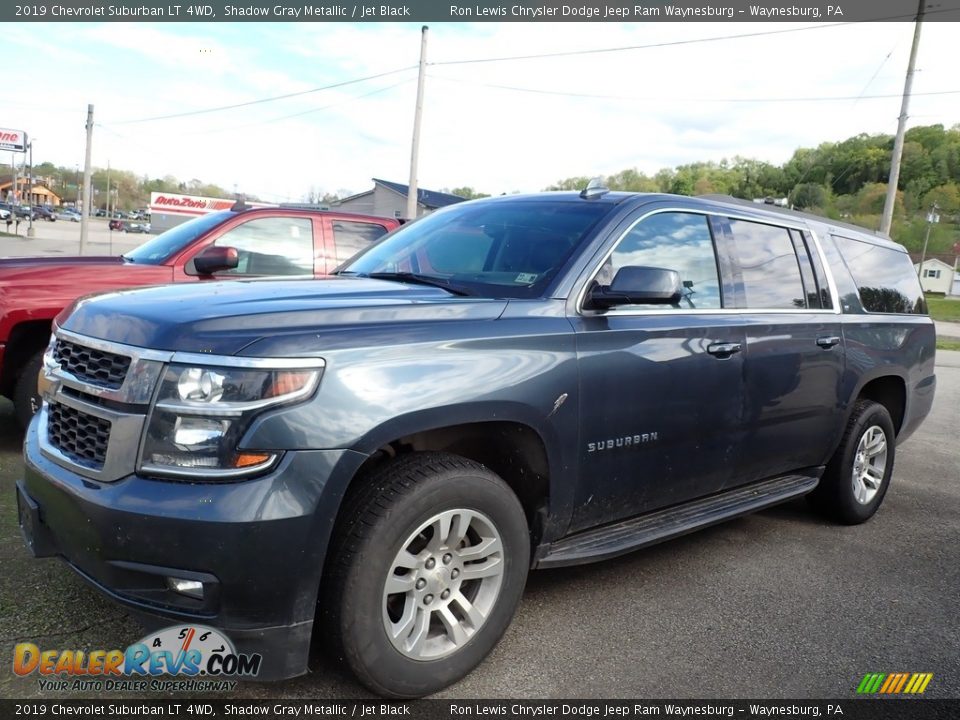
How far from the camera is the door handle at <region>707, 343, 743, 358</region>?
11.5 feet

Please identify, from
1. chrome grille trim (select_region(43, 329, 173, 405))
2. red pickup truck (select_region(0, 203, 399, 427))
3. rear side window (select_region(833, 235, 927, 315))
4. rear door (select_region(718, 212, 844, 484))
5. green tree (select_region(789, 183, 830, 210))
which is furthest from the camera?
green tree (select_region(789, 183, 830, 210))

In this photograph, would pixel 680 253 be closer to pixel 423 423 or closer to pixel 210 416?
pixel 423 423

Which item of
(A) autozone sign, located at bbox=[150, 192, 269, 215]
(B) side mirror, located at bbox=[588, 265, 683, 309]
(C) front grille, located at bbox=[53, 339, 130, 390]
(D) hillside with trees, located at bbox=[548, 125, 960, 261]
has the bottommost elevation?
(C) front grille, located at bbox=[53, 339, 130, 390]

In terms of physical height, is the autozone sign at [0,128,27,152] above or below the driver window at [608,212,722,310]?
above

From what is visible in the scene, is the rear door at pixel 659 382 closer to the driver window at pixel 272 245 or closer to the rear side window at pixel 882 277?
the rear side window at pixel 882 277

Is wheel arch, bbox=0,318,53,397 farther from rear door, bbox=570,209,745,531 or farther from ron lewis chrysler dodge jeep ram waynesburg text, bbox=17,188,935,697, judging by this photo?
rear door, bbox=570,209,745,531

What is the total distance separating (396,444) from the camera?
2.67m

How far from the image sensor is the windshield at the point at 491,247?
3.23 metres

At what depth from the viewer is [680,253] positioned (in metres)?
3.63

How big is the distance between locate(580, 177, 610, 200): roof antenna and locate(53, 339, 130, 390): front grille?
2242mm

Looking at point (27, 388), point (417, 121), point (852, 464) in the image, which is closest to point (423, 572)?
point (852, 464)

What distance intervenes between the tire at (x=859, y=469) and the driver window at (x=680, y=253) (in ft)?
5.25

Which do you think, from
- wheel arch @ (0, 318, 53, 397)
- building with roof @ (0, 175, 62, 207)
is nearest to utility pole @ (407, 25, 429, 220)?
wheel arch @ (0, 318, 53, 397)
